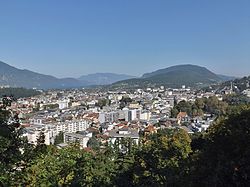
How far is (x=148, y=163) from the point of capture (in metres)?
11.2

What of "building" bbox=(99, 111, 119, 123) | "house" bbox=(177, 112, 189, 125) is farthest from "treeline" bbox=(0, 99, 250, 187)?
"building" bbox=(99, 111, 119, 123)

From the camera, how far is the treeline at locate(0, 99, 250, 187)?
356 centimetres

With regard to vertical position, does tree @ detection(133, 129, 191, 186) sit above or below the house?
above

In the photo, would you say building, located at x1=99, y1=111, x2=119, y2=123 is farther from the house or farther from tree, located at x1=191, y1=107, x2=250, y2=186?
tree, located at x1=191, y1=107, x2=250, y2=186

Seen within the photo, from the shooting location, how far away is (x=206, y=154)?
7148 millimetres

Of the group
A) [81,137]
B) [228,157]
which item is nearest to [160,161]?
[228,157]

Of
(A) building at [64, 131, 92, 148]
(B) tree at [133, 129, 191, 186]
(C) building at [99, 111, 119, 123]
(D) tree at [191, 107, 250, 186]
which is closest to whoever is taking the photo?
(D) tree at [191, 107, 250, 186]

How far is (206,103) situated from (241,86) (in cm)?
4274

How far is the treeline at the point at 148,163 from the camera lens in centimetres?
356

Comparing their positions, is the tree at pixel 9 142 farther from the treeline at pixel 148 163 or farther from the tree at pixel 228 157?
the tree at pixel 228 157

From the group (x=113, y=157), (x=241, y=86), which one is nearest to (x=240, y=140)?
(x=113, y=157)

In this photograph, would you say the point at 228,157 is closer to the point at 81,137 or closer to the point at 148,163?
the point at 148,163

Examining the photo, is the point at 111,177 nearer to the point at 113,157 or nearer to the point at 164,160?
the point at 164,160

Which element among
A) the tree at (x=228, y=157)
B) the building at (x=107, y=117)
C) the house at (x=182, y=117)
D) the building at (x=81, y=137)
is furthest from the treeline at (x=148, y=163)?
the building at (x=107, y=117)
